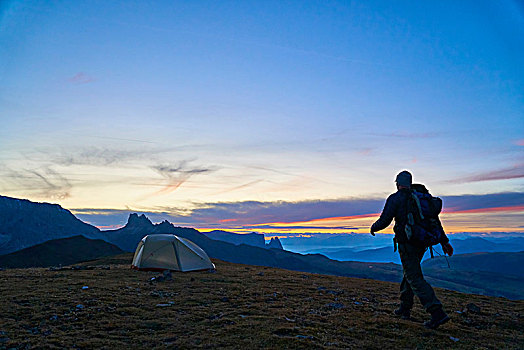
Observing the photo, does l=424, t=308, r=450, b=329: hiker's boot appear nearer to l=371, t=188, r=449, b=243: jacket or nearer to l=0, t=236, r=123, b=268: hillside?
l=371, t=188, r=449, b=243: jacket

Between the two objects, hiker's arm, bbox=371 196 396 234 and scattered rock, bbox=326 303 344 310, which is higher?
hiker's arm, bbox=371 196 396 234

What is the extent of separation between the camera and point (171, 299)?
42.4 ft

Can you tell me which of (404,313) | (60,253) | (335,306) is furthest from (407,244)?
(60,253)

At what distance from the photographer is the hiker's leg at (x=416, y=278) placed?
9.09 metres

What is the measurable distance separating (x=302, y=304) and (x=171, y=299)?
5306 mm

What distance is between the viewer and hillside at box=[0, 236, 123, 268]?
12738 centimetres

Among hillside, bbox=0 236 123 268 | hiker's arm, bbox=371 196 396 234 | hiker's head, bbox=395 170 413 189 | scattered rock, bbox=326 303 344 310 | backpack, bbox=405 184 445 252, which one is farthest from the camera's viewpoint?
hillside, bbox=0 236 123 268

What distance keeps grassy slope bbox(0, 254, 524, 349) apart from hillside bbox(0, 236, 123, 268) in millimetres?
129014

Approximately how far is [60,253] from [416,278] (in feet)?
575

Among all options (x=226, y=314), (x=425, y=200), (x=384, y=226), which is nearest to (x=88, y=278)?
(x=226, y=314)

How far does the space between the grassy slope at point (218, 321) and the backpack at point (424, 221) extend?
2547 millimetres

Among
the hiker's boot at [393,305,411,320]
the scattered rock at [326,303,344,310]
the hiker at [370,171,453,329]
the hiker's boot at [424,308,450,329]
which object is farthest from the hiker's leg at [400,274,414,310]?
the scattered rock at [326,303,344,310]

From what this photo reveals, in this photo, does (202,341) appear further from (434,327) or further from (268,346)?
(434,327)

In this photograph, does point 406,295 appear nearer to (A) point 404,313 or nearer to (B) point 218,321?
(A) point 404,313
